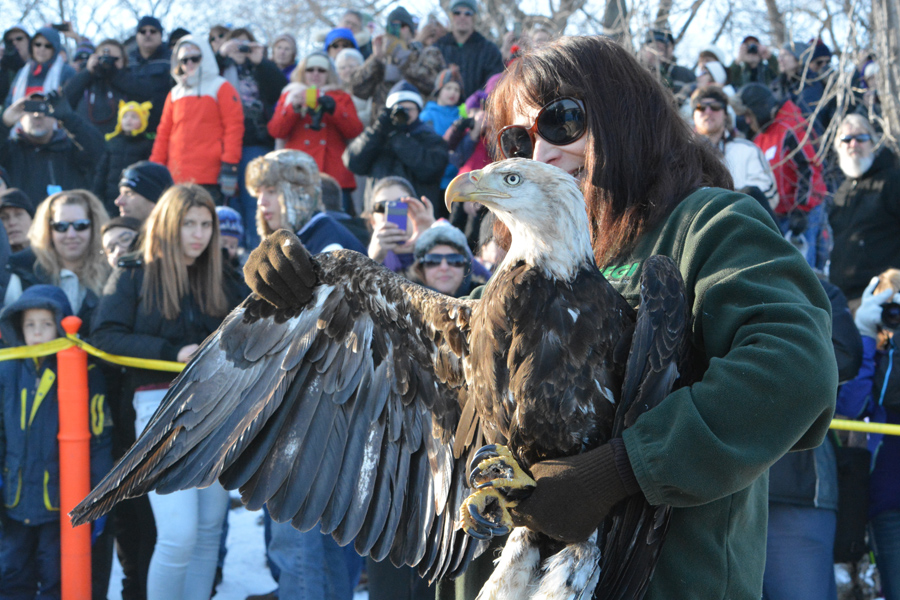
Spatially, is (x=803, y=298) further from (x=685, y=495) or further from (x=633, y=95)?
(x=633, y=95)

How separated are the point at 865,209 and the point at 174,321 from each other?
4.96 metres

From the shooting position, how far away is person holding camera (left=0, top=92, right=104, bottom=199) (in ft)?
26.4

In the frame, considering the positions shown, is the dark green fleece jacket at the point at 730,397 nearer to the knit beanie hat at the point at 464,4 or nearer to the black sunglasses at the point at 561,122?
the black sunglasses at the point at 561,122

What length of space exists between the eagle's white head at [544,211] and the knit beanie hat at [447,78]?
5.95 meters

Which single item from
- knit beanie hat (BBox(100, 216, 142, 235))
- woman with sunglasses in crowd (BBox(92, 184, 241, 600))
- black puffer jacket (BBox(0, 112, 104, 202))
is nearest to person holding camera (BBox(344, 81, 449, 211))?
knit beanie hat (BBox(100, 216, 142, 235))

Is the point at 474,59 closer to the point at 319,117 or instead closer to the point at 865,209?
the point at 319,117

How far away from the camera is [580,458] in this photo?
1840 mm

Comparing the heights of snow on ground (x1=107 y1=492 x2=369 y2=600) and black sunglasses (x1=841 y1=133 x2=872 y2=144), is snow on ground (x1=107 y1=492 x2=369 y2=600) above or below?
below

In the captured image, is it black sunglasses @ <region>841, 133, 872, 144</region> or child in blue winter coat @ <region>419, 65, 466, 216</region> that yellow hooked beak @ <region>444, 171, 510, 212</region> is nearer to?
black sunglasses @ <region>841, 133, 872, 144</region>

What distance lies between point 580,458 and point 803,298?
59 centimetres

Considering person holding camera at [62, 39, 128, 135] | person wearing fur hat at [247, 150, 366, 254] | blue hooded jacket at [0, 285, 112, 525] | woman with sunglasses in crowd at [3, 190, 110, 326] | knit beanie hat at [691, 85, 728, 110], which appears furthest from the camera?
person holding camera at [62, 39, 128, 135]

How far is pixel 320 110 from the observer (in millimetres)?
7285

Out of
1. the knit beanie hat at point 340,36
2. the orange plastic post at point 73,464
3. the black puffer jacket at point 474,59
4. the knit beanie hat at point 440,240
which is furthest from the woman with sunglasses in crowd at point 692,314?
the knit beanie hat at point 340,36

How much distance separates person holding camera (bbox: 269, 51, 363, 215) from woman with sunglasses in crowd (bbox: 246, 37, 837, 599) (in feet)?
16.7
